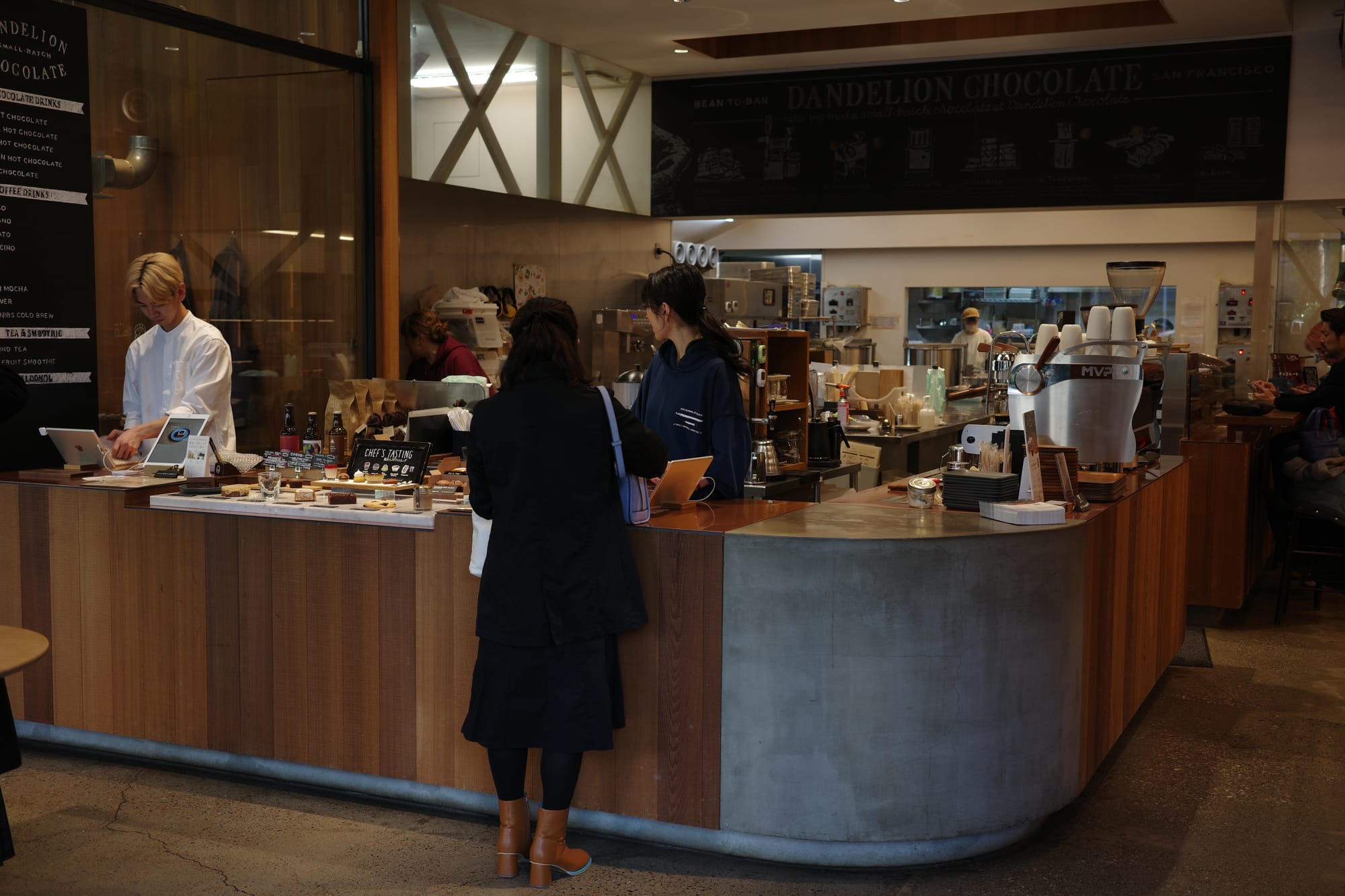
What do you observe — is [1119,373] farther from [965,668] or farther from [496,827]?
[496,827]

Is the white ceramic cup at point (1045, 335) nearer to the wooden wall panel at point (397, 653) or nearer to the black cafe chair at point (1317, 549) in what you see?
the wooden wall panel at point (397, 653)

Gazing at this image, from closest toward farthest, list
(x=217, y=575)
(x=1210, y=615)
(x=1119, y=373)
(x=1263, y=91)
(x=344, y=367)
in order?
1. (x=217, y=575)
2. (x=1119, y=373)
3. (x=1210, y=615)
4. (x=344, y=367)
5. (x=1263, y=91)

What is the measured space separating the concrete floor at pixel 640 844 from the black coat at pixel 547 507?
71 centimetres

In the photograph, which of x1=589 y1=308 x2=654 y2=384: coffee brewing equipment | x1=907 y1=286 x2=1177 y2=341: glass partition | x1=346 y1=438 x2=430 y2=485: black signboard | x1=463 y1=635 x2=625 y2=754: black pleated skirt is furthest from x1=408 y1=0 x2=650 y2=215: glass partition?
x1=907 y1=286 x2=1177 y2=341: glass partition

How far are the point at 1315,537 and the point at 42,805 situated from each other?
6.25 m

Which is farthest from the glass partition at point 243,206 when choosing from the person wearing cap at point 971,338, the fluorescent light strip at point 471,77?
the person wearing cap at point 971,338

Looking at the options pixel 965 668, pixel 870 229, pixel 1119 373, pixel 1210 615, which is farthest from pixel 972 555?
pixel 870 229

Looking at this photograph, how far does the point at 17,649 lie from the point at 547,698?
1.21m

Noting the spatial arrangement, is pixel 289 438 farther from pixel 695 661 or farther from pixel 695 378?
→ pixel 695 661

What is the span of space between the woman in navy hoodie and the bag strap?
1.03m

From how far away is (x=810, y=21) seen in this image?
7.75 metres

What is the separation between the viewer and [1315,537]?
22.6ft

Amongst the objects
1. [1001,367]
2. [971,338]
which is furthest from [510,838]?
[971,338]

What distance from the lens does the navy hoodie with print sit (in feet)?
13.9
